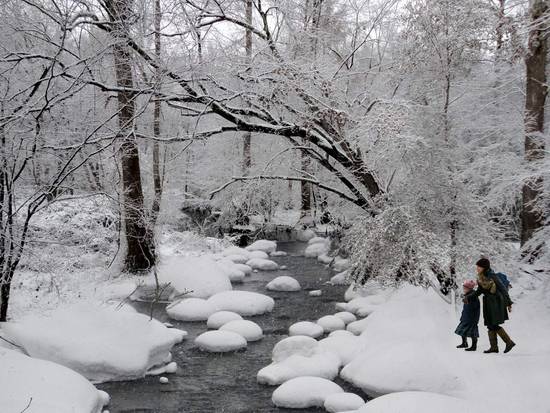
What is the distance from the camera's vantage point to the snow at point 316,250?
61.0 ft

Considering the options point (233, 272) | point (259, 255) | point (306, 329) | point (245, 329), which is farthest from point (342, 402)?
point (259, 255)

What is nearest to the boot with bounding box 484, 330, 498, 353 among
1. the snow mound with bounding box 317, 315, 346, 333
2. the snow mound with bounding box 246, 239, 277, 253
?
the snow mound with bounding box 317, 315, 346, 333

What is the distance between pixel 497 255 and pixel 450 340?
2.57 metres

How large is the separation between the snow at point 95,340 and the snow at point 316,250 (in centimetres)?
1025

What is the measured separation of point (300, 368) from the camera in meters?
8.05

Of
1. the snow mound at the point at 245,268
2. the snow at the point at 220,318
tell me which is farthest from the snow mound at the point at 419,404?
the snow mound at the point at 245,268

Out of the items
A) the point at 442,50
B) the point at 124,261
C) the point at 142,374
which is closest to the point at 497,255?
the point at 442,50

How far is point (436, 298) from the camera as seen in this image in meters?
10.1

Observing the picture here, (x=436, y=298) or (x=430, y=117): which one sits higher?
(x=430, y=117)

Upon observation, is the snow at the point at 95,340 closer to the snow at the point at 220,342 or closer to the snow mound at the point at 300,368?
the snow at the point at 220,342

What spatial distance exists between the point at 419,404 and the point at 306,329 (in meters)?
4.06

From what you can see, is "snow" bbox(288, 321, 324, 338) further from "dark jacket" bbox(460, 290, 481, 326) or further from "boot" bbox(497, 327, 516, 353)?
"boot" bbox(497, 327, 516, 353)

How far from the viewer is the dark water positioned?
714 centimetres

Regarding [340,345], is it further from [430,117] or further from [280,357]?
[430,117]
